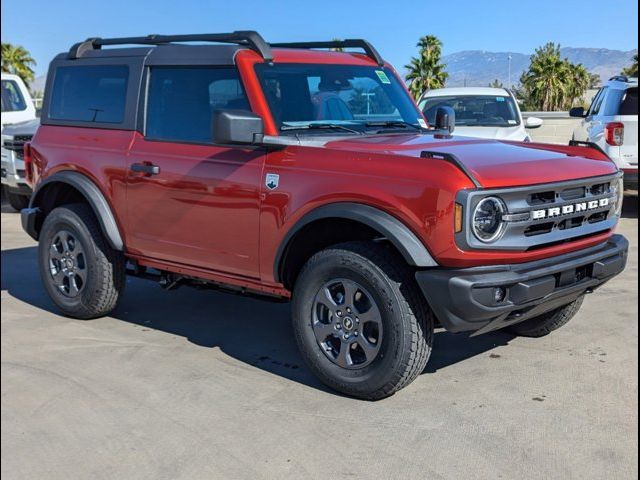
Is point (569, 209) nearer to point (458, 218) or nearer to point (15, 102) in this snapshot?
point (458, 218)

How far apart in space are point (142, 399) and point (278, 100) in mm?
1973

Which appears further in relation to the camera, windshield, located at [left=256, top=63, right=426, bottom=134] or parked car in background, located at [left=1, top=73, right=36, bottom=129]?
parked car in background, located at [left=1, top=73, right=36, bottom=129]

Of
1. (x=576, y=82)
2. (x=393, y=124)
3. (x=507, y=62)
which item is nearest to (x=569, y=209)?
(x=393, y=124)

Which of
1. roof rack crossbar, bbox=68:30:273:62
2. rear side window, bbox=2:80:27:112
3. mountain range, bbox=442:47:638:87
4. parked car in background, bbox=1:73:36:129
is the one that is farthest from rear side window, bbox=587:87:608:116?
rear side window, bbox=2:80:27:112

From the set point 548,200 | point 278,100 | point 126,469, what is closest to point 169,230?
point 278,100

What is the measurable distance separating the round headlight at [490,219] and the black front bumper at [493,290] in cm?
16

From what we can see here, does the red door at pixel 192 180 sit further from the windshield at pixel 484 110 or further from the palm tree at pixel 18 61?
the palm tree at pixel 18 61

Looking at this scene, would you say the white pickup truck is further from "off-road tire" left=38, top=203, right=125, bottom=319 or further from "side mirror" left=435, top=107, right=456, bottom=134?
"side mirror" left=435, top=107, right=456, bottom=134

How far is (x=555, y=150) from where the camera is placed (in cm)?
450

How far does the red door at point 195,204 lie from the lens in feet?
14.6

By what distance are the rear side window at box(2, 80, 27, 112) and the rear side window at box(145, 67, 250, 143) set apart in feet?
27.9

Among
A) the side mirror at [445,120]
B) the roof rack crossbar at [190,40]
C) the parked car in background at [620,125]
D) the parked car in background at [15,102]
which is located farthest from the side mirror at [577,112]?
the parked car in background at [15,102]

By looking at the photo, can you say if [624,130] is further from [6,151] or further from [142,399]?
[6,151]

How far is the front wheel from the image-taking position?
3.85 meters
